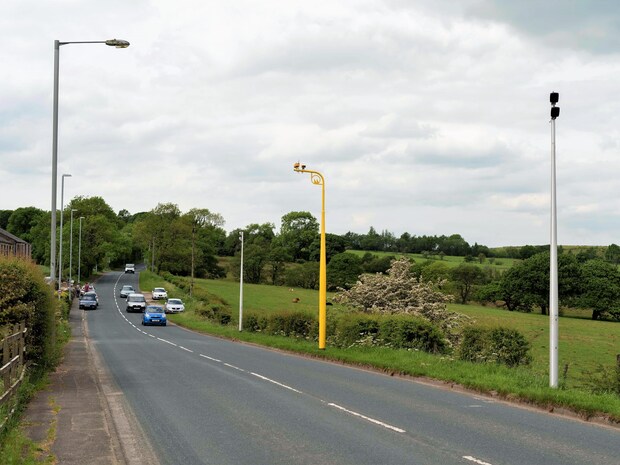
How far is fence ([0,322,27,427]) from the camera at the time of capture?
32.4ft

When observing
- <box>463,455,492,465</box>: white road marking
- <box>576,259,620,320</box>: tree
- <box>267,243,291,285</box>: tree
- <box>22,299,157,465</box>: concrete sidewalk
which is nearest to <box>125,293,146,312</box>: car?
<box>22,299,157,465</box>: concrete sidewalk

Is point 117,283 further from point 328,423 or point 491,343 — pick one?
point 328,423

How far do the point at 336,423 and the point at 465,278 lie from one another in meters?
92.1

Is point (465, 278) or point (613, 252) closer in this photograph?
point (465, 278)

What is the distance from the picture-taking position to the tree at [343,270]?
99.5 m

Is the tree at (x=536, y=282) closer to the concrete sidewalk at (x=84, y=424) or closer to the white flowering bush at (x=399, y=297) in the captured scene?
the white flowering bush at (x=399, y=297)

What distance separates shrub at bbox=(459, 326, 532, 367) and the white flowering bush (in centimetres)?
1647

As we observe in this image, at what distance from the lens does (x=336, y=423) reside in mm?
10852

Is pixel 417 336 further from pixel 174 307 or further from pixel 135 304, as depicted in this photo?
pixel 135 304

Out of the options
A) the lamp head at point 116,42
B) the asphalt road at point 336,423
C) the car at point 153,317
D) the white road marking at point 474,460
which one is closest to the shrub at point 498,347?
the asphalt road at point 336,423

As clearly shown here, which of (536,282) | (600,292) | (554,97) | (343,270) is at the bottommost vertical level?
(600,292)

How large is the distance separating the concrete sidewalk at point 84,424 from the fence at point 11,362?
1.97ft

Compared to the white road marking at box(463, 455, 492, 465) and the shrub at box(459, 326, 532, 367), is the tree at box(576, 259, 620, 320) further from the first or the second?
the white road marking at box(463, 455, 492, 465)

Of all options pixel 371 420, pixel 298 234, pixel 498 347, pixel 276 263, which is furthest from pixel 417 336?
pixel 298 234
